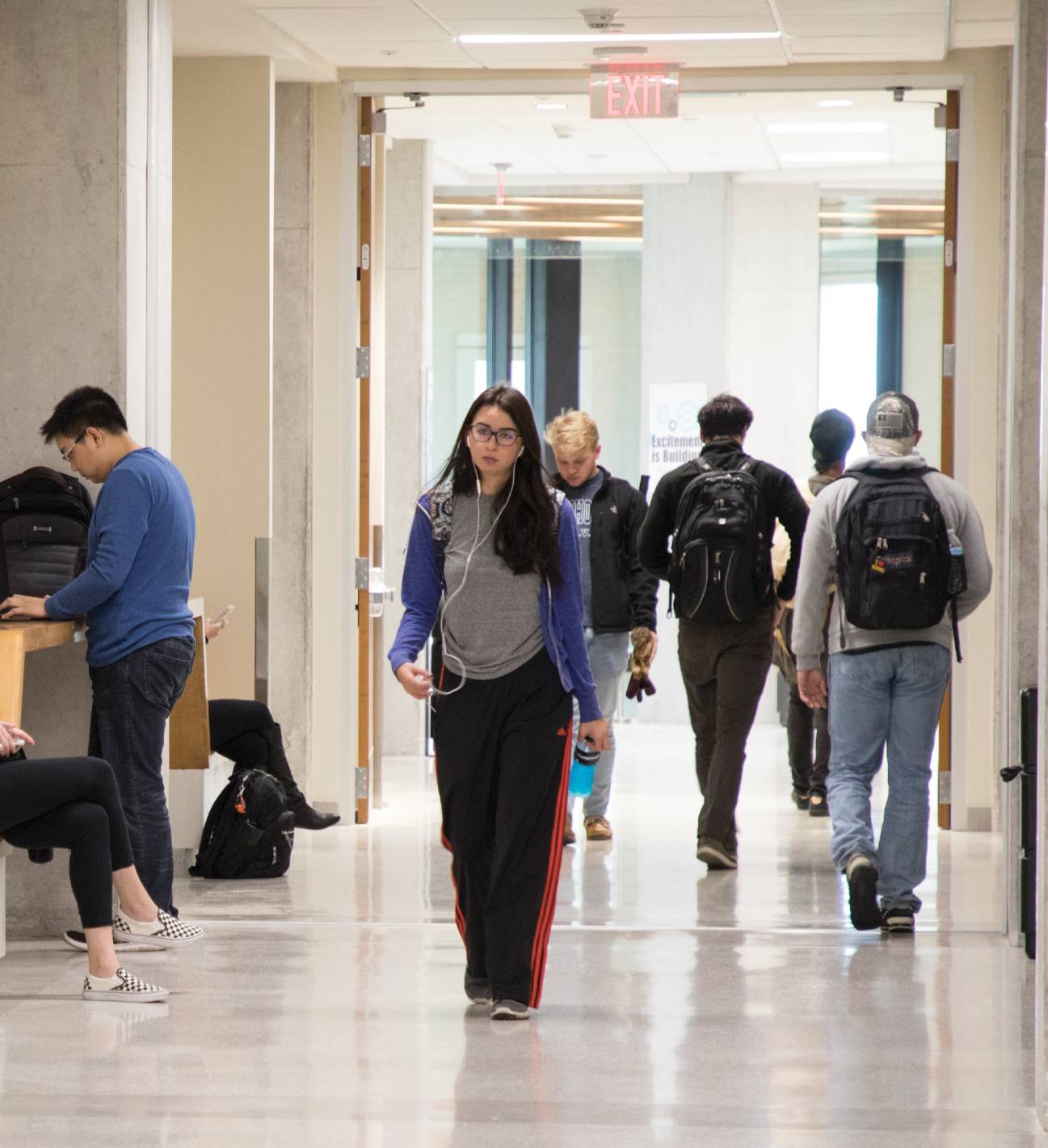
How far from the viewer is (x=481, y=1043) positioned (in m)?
4.35

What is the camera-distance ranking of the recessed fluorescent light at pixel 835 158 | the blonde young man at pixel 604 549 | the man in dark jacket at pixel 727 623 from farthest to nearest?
the recessed fluorescent light at pixel 835 158, the blonde young man at pixel 604 549, the man in dark jacket at pixel 727 623

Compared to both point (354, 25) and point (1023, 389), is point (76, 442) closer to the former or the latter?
point (354, 25)

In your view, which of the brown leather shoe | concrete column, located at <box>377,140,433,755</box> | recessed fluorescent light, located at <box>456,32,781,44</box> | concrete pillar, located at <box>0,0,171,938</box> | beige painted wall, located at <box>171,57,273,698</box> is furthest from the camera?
concrete column, located at <box>377,140,433,755</box>

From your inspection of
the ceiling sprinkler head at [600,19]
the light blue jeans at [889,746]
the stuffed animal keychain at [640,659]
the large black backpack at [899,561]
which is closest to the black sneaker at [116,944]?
the light blue jeans at [889,746]

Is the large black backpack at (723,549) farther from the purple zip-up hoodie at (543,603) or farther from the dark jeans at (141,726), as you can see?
the dark jeans at (141,726)

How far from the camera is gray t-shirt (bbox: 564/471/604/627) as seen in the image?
699 cm

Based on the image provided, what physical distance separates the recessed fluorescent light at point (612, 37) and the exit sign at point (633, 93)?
182mm

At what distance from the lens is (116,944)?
5379mm

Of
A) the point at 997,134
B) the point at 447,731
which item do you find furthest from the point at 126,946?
the point at 997,134

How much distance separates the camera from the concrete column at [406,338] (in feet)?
32.2

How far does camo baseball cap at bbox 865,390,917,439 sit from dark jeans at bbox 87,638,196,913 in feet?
7.11

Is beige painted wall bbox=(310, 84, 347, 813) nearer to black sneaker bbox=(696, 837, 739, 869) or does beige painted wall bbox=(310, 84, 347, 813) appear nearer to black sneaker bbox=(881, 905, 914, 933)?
black sneaker bbox=(696, 837, 739, 869)

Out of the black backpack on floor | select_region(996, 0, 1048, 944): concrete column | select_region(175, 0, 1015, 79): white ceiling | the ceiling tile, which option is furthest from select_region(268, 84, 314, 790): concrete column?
select_region(996, 0, 1048, 944): concrete column

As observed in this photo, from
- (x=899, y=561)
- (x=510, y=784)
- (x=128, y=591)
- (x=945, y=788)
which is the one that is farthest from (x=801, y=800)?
(x=510, y=784)
